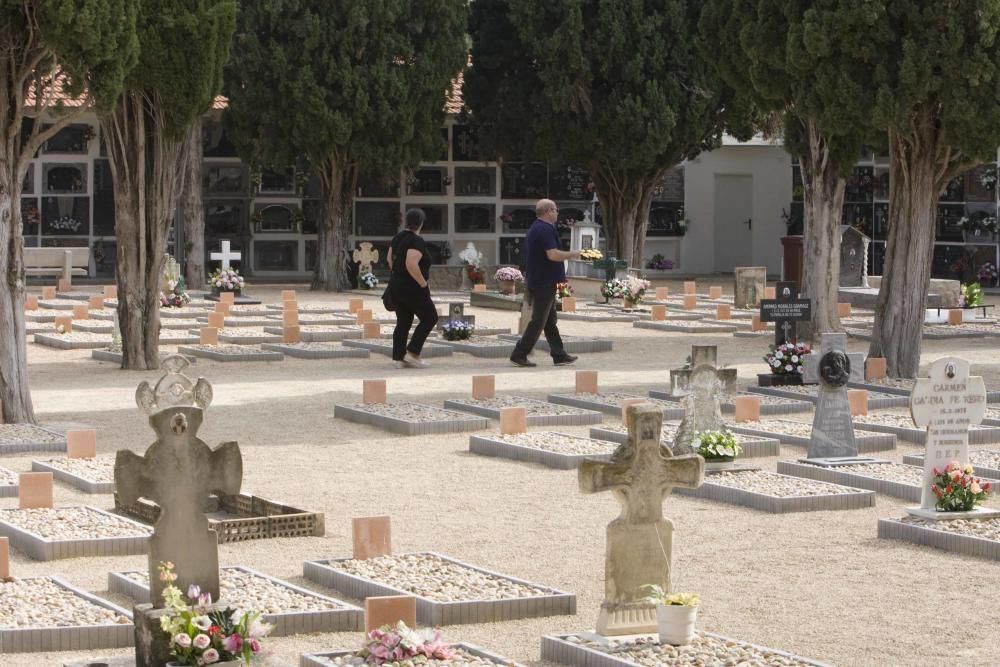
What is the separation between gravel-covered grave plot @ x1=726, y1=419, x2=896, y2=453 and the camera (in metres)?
13.0

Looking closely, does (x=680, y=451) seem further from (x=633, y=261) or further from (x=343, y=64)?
(x=633, y=261)

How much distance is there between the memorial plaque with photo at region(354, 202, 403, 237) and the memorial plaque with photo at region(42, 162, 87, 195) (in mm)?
5759

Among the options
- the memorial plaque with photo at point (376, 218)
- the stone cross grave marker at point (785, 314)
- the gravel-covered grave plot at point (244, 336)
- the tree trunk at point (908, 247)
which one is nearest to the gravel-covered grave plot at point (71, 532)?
the stone cross grave marker at point (785, 314)

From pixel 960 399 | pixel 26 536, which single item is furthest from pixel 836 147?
pixel 26 536

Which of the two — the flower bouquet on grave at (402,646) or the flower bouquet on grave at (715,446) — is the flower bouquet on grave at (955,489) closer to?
the flower bouquet on grave at (715,446)

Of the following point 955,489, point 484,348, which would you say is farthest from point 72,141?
point 955,489

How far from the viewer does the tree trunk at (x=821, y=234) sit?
69.6 feet

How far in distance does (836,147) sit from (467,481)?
9.92m

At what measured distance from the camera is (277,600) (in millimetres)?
7676

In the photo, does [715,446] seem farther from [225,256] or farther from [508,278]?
[225,256]

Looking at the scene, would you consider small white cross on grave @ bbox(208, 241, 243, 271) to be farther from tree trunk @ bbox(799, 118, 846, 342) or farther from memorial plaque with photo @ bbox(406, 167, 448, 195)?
tree trunk @ bbox(799, 118, 846, 342)

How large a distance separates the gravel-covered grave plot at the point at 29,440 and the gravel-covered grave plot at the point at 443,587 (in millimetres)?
4706

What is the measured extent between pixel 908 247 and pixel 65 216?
2245 centimetres

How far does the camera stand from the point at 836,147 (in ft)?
65.8
